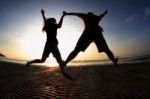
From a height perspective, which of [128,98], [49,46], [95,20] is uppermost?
[95,20]

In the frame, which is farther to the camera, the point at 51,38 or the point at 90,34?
the point at 51,38

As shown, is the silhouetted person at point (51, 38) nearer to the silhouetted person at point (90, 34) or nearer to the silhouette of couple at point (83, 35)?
the silhouette of couple at point (83, 35)

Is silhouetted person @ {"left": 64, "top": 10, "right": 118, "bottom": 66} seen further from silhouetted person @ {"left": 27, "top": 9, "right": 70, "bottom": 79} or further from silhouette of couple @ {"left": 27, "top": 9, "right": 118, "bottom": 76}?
silhouetted person @ {"left": 27, "top": 9, "right": 70, "bottom": 79}

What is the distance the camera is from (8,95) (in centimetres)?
553

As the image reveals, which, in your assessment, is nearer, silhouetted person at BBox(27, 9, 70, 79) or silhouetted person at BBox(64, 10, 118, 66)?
silhouetted person at BBox(64, 10, 118, 66)

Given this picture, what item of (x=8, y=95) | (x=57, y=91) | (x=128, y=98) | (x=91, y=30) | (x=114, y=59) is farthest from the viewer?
(x=114, y=59)

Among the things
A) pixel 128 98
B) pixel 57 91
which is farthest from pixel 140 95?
pixel 57 91

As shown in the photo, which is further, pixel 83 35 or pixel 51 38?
pixel 51 38

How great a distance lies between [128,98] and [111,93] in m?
0.65

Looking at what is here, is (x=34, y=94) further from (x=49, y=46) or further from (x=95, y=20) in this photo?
(x=95, y=20)

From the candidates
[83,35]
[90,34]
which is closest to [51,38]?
[83,35]

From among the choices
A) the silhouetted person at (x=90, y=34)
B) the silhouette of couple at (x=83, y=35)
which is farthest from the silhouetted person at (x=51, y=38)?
the silhouetted person at (x=90, y=34)

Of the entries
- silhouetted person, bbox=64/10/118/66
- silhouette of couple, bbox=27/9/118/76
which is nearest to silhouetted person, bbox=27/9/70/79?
silhouette of couple, bbox=27/9/118/76

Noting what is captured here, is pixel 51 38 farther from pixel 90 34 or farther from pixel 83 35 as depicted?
pixel 90 34
